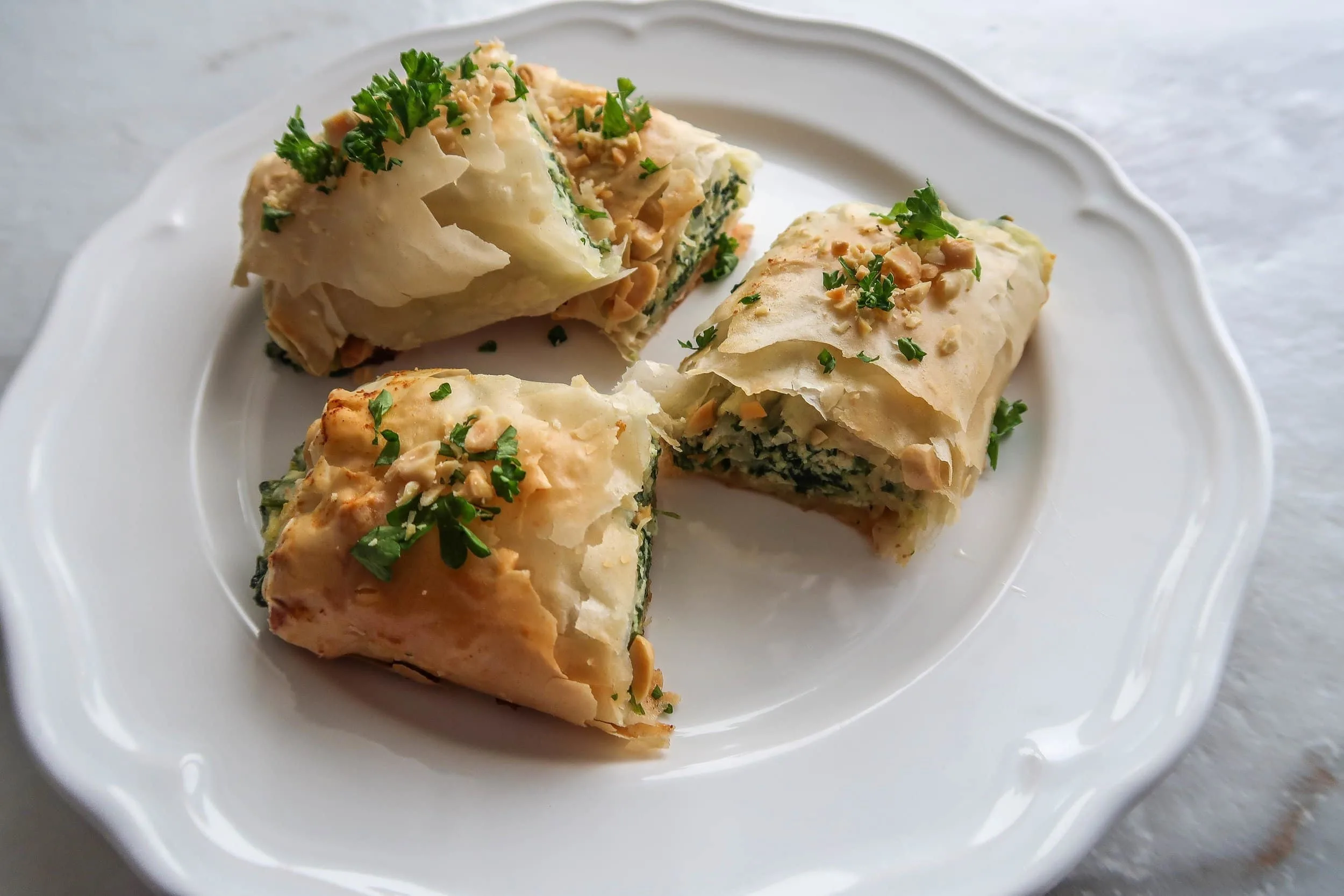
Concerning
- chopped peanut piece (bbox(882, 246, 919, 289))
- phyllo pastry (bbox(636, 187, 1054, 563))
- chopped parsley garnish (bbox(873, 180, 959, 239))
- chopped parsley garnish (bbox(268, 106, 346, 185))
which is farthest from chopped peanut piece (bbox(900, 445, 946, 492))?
chopped parsley garnish (bbox(268, 106, 346, 185))

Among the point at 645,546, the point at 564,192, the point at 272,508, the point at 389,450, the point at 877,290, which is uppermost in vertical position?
the point at 877,290

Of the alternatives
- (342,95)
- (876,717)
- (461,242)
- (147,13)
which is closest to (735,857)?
(876,717)

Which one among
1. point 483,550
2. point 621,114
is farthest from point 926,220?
point 483,550

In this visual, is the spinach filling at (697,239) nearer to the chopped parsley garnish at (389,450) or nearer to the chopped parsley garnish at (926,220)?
the chopped parsley garnish at (926,220)

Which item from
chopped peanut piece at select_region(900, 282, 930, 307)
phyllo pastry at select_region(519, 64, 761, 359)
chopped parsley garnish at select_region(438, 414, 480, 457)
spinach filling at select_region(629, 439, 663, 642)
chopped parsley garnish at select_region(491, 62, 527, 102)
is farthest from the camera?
phyllo pastry at select_region(519, 64, 761, 359)

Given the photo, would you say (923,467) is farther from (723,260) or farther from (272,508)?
(272,508)

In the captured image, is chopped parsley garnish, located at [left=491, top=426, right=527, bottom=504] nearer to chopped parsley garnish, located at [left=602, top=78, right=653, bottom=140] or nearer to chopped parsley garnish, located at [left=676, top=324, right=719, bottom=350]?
chopped parsley garnish, located at [left=676, top=324, right=719, bottom=350]
